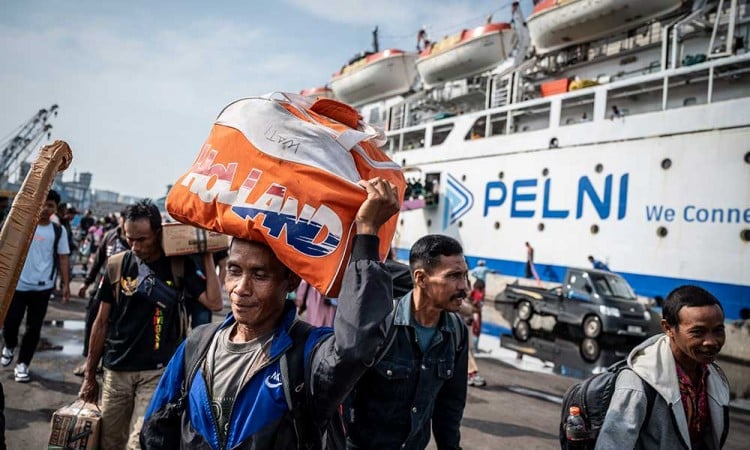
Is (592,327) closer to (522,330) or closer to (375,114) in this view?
(522,330)

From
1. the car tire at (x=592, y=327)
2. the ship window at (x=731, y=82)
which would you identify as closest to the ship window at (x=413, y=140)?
the ship window at (x=731, y=82)

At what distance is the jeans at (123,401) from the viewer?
2611 mm

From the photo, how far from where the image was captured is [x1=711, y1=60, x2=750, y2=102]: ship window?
1216cm

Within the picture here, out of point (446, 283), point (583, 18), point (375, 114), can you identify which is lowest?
point (446, 283)

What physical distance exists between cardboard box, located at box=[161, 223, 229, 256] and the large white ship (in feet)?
30.2

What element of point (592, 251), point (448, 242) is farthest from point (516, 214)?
point (448, 242)

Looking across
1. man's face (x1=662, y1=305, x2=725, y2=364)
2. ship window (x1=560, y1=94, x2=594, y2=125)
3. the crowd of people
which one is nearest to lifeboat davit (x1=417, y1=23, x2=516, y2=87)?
ship window (x1=560, y1=94, x2=594, y2=125)

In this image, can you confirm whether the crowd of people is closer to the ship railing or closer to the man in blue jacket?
the man in blue jacket

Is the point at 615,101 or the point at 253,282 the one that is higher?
the point at 615,101

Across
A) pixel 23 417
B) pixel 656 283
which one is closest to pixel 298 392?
pixel 23 417

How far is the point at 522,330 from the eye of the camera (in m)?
10.7

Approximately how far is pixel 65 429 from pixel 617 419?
2421mm

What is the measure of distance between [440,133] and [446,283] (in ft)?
62.5

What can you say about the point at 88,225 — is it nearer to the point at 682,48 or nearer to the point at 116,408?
the point at 116,408
